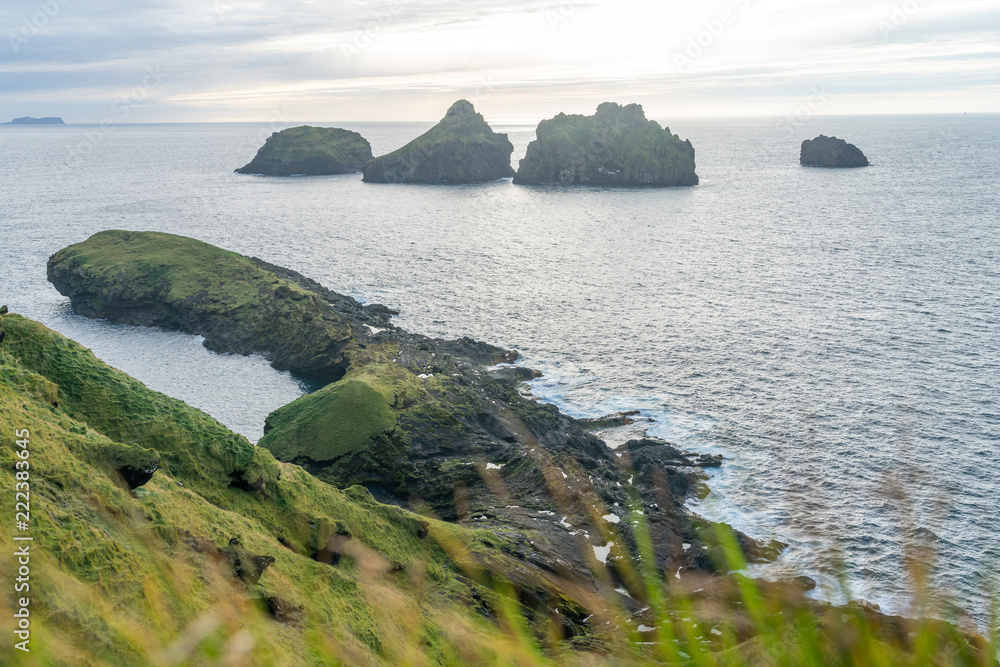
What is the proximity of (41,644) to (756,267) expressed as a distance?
3790 inches

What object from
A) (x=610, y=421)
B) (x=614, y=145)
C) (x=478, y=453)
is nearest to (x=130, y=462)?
(x=478, y=453)

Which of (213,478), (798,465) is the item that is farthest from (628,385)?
(213,478)

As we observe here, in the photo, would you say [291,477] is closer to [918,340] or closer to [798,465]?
[798,465]

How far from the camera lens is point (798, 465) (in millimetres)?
45406

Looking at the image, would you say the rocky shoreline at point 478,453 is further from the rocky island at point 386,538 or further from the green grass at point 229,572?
the green grass at point 229,572

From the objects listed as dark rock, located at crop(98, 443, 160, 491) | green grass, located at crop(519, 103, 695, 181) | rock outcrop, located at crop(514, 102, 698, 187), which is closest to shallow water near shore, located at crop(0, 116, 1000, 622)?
dark rock, located at crop(98, 443, 160, 491)

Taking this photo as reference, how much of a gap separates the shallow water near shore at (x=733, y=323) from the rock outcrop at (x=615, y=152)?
102ft

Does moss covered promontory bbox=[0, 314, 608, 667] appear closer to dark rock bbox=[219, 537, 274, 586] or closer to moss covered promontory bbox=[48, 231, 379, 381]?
dark rock bbox=[219, 537, 274, 586]

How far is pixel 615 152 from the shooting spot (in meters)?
192

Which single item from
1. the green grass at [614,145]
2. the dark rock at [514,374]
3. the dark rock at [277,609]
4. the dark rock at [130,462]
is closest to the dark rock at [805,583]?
the dark rock at [277,609]

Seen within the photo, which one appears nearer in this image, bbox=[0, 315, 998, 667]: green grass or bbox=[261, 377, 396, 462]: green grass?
bbox=[0, 315, 998, 667]: green grass

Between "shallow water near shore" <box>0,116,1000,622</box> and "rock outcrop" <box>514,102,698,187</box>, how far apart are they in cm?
3095

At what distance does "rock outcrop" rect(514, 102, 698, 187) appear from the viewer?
18825 cm

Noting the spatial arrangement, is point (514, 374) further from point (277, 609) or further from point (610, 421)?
point (277, 609)
